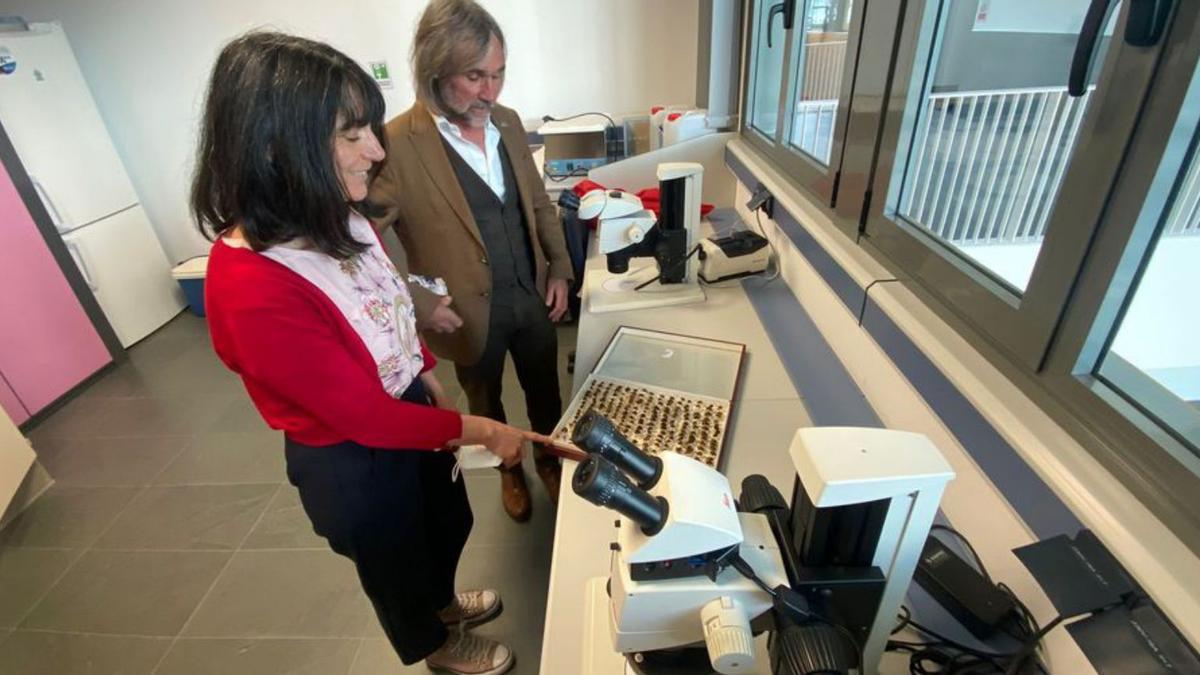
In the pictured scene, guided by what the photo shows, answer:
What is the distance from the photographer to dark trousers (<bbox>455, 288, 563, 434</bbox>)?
1545mm

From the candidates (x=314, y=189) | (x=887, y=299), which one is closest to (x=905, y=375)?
(x=887, y=299)

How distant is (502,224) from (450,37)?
17.6 inches

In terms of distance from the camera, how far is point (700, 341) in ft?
4.46

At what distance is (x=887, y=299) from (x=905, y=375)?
158mm

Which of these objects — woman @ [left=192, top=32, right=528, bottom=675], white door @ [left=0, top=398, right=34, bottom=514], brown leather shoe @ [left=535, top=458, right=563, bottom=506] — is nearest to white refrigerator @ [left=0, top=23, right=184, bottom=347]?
white door @ [left=0, top=398, right=34, bottom=514]

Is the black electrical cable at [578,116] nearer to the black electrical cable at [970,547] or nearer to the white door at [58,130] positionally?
the white door at [58,130]

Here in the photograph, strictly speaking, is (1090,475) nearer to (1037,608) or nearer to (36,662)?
(1037,608)

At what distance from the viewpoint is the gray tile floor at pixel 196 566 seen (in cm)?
151

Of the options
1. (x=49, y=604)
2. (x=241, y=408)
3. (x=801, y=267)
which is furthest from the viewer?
(x=241, y=408)

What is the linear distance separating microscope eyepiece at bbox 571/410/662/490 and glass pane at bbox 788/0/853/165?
149cm

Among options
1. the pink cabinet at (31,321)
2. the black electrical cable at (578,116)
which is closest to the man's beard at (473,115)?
the black electrical cable at (578,116)

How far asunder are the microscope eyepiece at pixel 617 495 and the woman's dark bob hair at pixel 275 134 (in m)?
0.56

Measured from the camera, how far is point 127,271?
10.2 feet

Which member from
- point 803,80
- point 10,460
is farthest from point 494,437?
point 10,460
